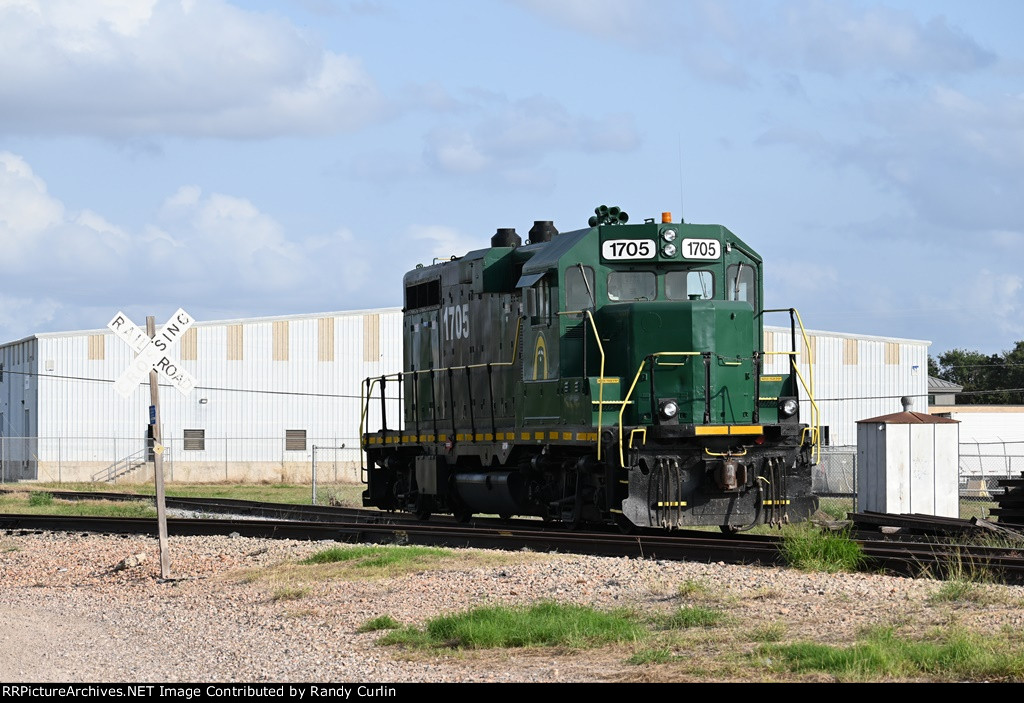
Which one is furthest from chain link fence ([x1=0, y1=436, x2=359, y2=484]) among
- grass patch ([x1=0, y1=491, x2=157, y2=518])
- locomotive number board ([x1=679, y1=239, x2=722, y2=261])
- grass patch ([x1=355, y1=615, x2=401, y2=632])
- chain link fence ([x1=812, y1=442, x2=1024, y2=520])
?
grass patch ([x1=355, y1=615, x2=401, y2=632])

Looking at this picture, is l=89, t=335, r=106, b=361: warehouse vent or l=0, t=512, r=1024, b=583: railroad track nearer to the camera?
l=0, t=512, r=1024, b=583: railroad track

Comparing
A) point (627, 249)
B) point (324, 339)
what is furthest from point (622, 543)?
point (324, 339)

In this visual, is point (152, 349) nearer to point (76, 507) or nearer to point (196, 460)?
point (76, 507)

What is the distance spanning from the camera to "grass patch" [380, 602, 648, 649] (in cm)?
993

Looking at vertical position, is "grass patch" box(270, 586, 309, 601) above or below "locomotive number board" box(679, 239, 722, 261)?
below

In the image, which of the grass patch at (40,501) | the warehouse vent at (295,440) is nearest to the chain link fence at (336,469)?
the warehouse vent at (295,440)

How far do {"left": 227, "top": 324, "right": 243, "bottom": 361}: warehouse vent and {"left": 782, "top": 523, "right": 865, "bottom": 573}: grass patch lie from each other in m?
41.9

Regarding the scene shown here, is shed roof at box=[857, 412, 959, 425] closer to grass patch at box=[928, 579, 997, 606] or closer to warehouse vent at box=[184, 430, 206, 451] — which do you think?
grass patch at box=[928, 579, 997, 606]

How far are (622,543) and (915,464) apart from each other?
9.77m

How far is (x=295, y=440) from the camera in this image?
53.1 meters

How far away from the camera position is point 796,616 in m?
10.2

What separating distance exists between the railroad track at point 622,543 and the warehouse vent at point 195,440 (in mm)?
30769

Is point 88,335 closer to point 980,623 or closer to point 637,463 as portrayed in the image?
point 637,463
